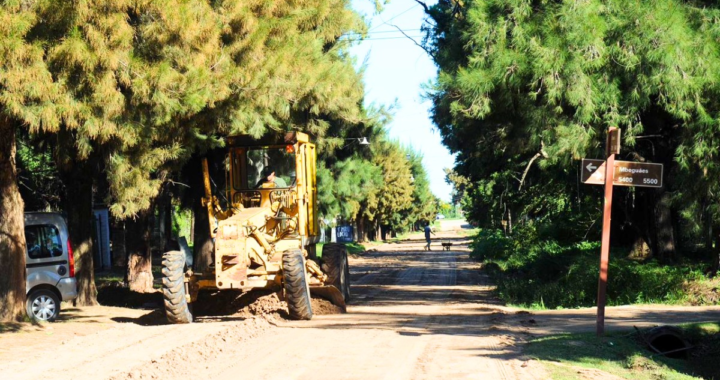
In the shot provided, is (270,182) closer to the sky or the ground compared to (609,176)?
closer to the sky

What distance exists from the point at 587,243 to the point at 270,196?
1395cm

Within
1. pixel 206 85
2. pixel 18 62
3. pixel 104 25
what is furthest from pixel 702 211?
pixel 18 62

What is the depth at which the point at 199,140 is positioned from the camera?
1578 centimetres

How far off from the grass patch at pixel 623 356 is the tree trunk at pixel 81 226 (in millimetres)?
10967

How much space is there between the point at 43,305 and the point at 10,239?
6.82ft

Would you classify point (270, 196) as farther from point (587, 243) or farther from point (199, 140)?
point (587, 243)

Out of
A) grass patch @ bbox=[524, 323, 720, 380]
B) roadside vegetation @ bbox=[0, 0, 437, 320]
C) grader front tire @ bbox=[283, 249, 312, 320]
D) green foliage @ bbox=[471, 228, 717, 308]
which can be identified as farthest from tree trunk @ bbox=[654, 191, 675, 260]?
grader front tire @ bbox=[283, 249, 312, 320]

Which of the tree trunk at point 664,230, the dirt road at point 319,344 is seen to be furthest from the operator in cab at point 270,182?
the tree trunk at point 664,230

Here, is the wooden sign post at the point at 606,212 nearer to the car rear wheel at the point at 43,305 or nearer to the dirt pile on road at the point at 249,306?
the dirt pile on road at the point at 249,306

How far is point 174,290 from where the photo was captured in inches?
538

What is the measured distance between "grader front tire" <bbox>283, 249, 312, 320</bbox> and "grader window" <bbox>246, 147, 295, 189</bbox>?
198cm

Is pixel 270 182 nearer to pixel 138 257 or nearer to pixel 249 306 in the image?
pixel 249 306

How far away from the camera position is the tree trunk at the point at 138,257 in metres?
21.3

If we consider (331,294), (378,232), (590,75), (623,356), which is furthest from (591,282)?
(378,232)
